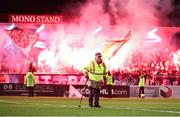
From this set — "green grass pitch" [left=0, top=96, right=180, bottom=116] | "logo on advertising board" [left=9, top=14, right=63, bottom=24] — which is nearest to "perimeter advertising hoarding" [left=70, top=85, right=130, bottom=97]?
"logo on advertising board" [left=9, top=14, right=63, bottom=24]

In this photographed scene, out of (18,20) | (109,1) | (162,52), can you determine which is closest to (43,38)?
(18,20)

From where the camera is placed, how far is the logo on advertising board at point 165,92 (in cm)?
4679

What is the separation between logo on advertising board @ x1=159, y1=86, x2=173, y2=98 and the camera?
4679 cm

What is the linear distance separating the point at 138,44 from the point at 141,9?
3.19 m

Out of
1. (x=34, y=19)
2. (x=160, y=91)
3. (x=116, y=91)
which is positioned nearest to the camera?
(x=116, y=91)

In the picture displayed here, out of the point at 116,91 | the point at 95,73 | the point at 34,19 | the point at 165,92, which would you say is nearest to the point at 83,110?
the point at 95,73

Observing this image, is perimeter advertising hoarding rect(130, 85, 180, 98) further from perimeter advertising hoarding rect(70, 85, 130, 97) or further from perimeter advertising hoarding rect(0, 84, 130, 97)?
perimeter advertising hoarding rect(0, 84, 130, 97)

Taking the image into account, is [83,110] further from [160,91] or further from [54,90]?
[160,91]

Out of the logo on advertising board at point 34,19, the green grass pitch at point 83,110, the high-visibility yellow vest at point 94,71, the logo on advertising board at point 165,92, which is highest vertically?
the logo on advertising board at point 34,19

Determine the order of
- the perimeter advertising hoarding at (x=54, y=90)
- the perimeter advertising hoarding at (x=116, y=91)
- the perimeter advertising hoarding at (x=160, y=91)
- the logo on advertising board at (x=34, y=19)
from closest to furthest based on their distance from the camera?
1. the perimeter advertising hoarding at (x=54, y=90)
2. the perimeter advertising hoarding at (x=116, y=91)
3. the perimeter advertising hoarding at (x=160, y=91)
4. the logo on advertising board at (x=34, y=19)

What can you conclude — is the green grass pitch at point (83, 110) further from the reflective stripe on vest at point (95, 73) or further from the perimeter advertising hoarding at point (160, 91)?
the perimeter advertising hoarding at point (160, 91)

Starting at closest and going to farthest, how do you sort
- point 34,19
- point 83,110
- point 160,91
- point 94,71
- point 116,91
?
point 83,110
point 94,71
point 116,91
point 160,91
point 34,19

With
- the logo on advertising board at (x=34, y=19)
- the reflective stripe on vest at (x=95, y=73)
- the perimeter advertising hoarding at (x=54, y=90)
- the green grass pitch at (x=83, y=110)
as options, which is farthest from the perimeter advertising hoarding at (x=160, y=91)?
the reflective stripe on vest at (x=95, y=73)

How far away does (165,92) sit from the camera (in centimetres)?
4703
